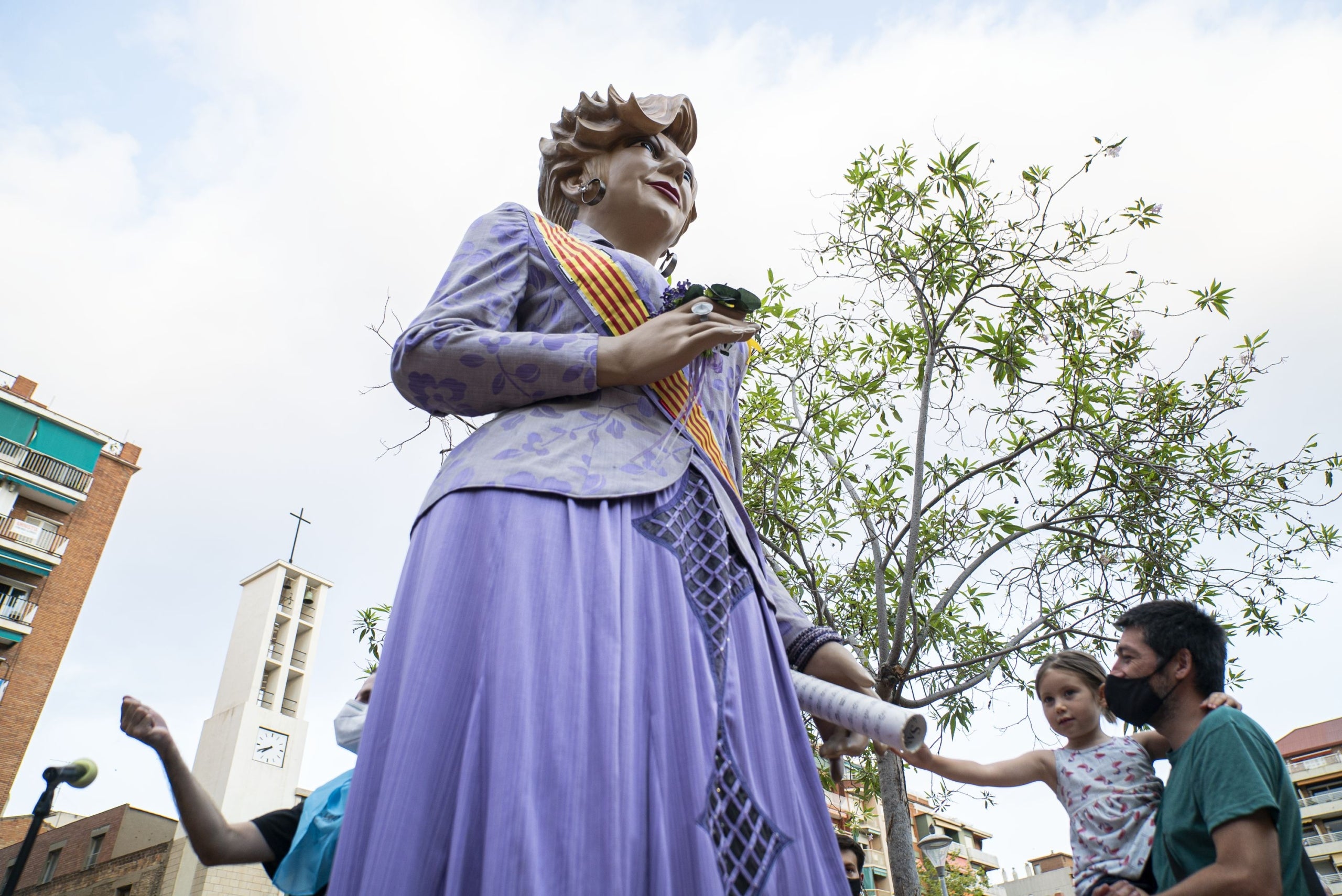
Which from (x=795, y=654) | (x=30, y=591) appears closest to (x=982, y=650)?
(x=795, y=654)

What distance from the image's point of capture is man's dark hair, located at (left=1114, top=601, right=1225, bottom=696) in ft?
7.97

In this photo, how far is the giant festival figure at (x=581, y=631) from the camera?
113 centimetres

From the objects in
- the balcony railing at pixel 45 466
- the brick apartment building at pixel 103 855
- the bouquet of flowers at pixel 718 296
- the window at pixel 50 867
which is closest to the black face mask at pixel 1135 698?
the bouquet of flowers at pixel 718 296

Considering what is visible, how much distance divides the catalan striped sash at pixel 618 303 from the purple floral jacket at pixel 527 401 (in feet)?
0.12

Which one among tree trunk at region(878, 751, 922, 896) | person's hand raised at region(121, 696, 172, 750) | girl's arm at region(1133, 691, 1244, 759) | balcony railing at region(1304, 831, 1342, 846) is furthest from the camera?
balcony railing at region(1304, 831, 1342, 846)

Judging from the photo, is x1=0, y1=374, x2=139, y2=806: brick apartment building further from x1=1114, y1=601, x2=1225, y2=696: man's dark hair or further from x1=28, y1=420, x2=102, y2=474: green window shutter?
x1=1114, y1=601, x2=1225, y2=696: man's dark hair

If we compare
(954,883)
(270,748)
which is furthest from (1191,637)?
(270,748)

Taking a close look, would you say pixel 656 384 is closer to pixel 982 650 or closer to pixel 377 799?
pixel 377 799

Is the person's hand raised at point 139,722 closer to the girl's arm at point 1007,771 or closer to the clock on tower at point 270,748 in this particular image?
the girl's arm at point 1007,771

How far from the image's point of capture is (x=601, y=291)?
6.11 ft

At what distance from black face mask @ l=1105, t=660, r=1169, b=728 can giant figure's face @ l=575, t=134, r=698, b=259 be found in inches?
69.9

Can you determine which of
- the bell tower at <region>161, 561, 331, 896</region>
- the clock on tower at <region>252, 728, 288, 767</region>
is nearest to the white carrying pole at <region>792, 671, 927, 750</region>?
the bell tower at <region>161, 561, 331, 896</region>

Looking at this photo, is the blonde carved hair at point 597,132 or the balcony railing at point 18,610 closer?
the blonde carved hair at point 597,132

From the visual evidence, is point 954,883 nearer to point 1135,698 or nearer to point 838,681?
point 1135,698
